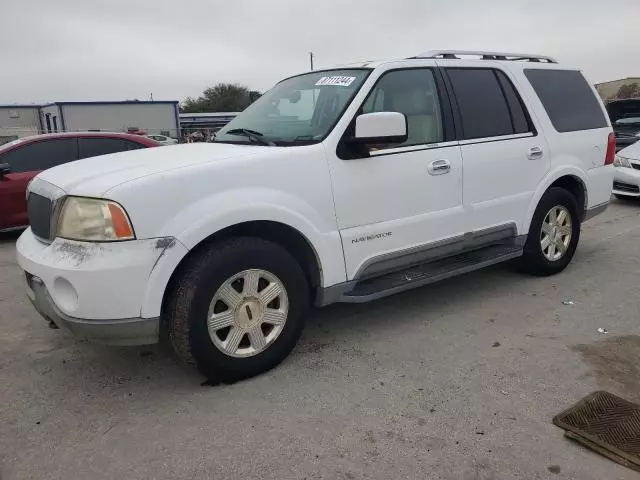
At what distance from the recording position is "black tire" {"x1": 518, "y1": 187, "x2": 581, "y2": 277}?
16.2 ft

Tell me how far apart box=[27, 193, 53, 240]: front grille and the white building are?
3353cm

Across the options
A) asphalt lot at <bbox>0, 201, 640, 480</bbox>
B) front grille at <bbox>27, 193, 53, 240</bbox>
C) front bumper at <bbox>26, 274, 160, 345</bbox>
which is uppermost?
front grille at <bbox>27, 193, 53, 240</bbox>

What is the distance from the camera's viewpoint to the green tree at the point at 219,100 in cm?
7744

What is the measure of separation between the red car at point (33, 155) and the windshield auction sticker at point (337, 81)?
15.6 feet

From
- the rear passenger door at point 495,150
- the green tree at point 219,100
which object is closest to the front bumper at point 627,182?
the rear passenger door at point 495,150

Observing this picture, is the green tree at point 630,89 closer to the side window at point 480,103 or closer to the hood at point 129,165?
the side window at point 480,103

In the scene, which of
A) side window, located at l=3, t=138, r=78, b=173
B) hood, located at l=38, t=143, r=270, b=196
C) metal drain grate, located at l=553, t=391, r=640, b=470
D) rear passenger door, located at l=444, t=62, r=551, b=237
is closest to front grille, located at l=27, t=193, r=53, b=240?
hood, located at l=38, t=143, r=270, b=196

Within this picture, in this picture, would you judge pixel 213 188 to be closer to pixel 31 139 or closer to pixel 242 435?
pixel 242 435

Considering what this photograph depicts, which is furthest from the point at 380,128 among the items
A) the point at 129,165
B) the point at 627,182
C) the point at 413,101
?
the point at 627,182

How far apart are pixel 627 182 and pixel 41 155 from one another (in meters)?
9.11

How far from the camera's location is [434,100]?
4.20m

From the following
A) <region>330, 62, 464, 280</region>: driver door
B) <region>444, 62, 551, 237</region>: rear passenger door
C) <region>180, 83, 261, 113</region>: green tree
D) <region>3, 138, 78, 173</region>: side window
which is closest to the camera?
<region>330, 62, 464, 280</region>: driver door

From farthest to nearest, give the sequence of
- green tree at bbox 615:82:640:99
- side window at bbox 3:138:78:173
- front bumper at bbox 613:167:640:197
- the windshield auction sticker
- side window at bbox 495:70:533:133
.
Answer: green tree at bbox 615:82:640:99 < front bumper at bbox 613:167:640:197 < side window at bbox 3:138:78:173 < side window at bbox 495:70:533:133 < the windshield auction sticker

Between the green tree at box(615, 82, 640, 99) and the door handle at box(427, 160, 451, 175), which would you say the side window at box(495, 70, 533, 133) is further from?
the green tree at box(615, 82, 640, 99)
